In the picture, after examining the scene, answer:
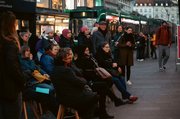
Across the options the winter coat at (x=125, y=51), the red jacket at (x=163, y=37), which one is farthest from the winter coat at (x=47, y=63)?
the red jacket at (x=163, y=37)

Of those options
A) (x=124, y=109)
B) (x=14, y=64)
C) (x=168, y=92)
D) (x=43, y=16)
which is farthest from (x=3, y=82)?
(x=43, y=16)

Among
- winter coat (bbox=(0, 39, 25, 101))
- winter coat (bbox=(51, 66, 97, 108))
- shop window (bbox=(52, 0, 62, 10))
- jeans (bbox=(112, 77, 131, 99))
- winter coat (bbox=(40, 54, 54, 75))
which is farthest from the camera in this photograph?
shop window (bbox=(52, 0, 62, 10))

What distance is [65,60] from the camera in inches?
308

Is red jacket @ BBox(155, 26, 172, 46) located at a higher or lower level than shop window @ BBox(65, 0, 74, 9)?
lower

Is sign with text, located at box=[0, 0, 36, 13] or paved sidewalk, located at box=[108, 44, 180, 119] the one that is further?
sign with text, located at box=[0, 0, 36, 13]

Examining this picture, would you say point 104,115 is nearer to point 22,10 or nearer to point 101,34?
point 101,34

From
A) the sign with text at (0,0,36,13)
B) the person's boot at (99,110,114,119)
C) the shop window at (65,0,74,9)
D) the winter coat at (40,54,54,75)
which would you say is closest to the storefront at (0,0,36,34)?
the sign with text at (0,0,36,13)

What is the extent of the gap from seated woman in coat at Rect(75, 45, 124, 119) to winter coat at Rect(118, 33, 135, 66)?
13.6ft

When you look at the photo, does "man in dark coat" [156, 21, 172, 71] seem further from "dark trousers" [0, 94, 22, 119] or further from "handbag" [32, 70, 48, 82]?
"dark trousers" [0, 94, 22, 119]

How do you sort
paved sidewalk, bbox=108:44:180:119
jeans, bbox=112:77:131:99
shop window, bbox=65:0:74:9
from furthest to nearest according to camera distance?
shop window, bbox=65:0:74:9 → jeans, bbox=112:77:131:99 → paved sidewalk, bbox=108:44:180:119

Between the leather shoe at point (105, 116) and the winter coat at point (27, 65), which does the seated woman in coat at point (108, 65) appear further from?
the winter coat at point (27, 65)

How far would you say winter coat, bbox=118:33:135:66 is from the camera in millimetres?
14586

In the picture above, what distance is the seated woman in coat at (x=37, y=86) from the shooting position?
8688 mm

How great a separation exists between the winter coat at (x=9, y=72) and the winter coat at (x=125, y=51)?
8991 mm
